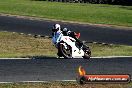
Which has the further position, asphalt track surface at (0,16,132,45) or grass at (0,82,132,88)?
asphalt track surface at (0,16,132,45)

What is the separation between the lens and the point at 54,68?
14.3 metres

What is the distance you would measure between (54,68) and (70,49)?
9.24 feet

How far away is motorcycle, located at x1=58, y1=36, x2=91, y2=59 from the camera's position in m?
16.8

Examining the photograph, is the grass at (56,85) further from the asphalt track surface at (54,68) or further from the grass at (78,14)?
the grass at (78,14)

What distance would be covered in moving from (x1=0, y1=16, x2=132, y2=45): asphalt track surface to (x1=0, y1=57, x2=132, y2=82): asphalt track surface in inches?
417

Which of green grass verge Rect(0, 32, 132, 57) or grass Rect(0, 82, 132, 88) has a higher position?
grass Rect(0, 82, 132, 88)

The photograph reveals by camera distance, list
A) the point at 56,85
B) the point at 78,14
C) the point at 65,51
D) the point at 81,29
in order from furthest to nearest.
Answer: the point at 78,14 < the point at 81,29 < the point at 65,51 < the point at 56,85

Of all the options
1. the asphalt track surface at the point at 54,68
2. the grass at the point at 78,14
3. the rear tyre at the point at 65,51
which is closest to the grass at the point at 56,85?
the asphalt track surface at the point at 54,68

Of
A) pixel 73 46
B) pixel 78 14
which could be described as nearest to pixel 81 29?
pixel 78 14

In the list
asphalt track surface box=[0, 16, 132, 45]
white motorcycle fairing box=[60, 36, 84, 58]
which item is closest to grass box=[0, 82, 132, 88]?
white motorcycle fairing box=[60, 36, 84, 58]

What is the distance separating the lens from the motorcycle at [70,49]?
16.8 meters

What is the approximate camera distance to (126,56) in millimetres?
17297

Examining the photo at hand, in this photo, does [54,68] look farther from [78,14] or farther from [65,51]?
[78,14]

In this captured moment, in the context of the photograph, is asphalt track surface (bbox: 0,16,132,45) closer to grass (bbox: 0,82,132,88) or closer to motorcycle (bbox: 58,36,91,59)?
motorcycle (bbox: 58,36,91,59)
